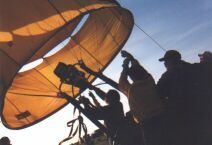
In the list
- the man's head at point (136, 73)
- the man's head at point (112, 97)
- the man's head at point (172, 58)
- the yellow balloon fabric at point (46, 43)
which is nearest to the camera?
the man's head at point (172, 58)

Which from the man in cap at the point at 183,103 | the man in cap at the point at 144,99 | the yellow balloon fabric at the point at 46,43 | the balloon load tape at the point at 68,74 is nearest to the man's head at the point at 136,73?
the man in cap at the point at 144,99

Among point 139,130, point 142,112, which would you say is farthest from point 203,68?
point 139,130

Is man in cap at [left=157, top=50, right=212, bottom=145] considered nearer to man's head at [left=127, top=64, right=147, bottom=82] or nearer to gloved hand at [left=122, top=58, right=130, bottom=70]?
man's head at [left=127, top=64, right=147, bottom=82]

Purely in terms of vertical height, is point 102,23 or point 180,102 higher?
point 102,23

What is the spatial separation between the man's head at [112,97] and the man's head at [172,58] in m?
1.78

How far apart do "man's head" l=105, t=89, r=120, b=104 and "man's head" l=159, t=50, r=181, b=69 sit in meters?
1.78

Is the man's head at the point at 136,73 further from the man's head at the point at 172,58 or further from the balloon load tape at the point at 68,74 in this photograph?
the balloon load tape at the point at 68,74

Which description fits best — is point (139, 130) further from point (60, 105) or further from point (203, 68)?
point (60, 105)

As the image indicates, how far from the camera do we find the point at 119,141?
26.3 feet

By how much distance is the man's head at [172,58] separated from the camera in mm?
7027

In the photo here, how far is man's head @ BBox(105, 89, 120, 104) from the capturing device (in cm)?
838

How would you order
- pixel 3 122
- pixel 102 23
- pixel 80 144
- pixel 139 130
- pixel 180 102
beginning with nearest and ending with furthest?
pixel 180 102 < pixel 139 130 < pixel 80 144 < pixel 3 122 < pixel 102 23

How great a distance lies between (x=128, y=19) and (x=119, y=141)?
4.25 meters

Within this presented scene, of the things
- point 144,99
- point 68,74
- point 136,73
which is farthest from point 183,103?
point 68,74
